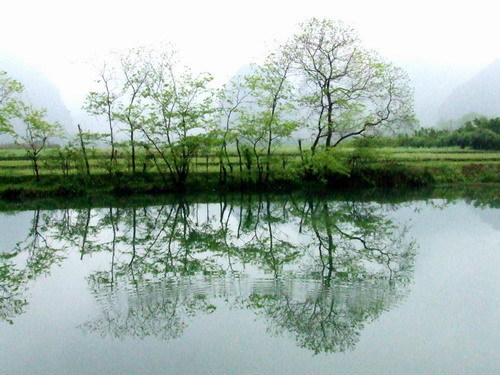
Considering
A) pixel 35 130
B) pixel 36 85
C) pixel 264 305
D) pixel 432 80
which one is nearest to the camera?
pixel 264 305

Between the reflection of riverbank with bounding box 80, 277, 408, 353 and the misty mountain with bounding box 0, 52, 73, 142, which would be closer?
the reflection of riverbank with bounding box 80, 277, 408, 353

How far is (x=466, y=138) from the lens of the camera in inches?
1292

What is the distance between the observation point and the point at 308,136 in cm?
2402

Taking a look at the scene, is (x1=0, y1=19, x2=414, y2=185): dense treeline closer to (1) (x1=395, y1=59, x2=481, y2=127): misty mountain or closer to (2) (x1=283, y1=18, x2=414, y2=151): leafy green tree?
(2) (x1=283, y1=18, x2=414, y2=151): leafy green tree

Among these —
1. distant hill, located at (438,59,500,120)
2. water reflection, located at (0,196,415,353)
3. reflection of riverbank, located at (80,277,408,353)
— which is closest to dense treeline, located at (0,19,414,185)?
water reflection, located at (0,196,415,353)

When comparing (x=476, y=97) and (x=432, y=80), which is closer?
(x=476, y=97)

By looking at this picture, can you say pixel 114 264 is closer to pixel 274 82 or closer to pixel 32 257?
pixel 32 257

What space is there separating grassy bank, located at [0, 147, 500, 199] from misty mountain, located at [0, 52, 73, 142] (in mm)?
43833

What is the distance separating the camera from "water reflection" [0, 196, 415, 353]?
6.91 meters

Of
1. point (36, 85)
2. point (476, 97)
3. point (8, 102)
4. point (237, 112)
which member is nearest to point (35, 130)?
point (8, 102)

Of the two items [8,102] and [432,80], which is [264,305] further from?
[432,80]

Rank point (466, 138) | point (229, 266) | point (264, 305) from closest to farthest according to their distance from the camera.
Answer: point (264, 305) → point (229, 266) → point (466, 138)

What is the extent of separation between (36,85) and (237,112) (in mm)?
57970

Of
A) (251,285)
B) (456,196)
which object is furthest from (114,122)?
(251,285)
